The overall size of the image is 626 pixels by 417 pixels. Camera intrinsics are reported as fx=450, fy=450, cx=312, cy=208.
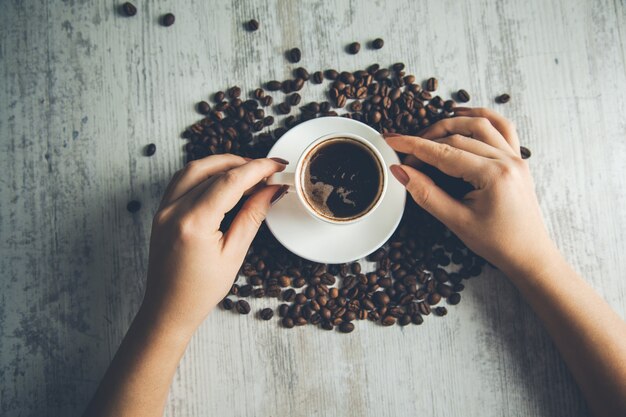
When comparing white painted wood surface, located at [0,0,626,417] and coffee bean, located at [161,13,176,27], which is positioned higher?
coffee bean, located at [161,13,176,27]

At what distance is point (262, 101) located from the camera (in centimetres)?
144

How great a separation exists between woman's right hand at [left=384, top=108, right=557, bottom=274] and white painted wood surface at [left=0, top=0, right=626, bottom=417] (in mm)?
227

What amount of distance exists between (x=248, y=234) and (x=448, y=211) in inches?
21.3

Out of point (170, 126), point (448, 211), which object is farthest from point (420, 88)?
point (170, 126)

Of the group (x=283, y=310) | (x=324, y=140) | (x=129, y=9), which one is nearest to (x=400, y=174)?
(x=324, y=140)

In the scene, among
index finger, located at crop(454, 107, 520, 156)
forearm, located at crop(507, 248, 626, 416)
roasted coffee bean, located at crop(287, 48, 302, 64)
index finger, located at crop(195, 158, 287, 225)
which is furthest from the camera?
roasted coffee bean, located at crop(287, 48, 302, 64)

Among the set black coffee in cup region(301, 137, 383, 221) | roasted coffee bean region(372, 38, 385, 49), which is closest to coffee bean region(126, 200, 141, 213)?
black coffee in cup region(301, 137, 383, 221)

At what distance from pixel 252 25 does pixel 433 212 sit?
0.83m

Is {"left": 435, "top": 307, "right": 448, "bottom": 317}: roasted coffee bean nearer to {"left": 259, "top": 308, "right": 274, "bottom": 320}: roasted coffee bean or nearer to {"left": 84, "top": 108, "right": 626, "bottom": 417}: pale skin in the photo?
{"left": 84, "top": 108, "right": 626, "bottom": 417}: pale skin

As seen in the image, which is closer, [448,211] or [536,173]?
[448,211]

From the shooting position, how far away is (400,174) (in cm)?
122

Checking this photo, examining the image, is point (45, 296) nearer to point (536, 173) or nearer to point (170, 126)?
point (170, 126)

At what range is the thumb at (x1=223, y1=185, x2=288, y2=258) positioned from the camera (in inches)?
45.6

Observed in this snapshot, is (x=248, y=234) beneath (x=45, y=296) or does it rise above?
above
